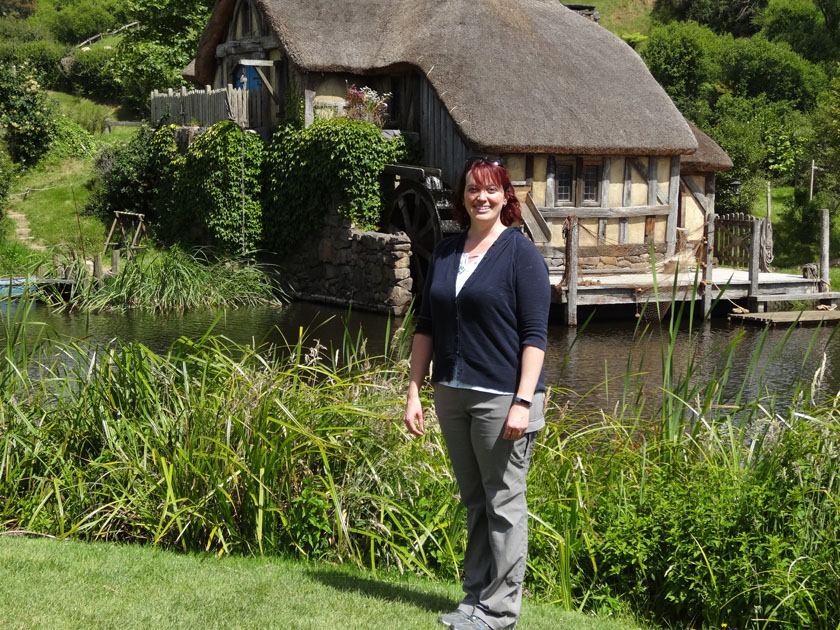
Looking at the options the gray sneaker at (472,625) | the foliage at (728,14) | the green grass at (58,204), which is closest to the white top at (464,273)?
the gray sneaker at (472,625)

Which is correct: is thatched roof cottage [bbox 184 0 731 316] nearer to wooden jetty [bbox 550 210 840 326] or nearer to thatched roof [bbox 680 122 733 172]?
thatched roof [bbox 680 122 733 172]

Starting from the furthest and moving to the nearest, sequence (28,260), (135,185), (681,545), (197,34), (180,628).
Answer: (197,34)
(135,185)
(28,260)
(681,545)
(180,628)

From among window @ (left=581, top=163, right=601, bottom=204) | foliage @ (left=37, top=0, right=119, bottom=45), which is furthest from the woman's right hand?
foliage @ (left=37, top=0, right=119, bottom=45)

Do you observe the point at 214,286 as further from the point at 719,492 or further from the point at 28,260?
the point at 719,492

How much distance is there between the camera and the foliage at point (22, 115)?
2703cm

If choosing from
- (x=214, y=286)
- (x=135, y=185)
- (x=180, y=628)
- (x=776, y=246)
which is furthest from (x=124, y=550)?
(x=776, y=246)

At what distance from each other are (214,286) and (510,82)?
21.1 feet

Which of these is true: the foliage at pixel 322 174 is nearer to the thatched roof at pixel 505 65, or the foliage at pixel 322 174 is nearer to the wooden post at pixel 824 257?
the thatched roof at pixel 505 65

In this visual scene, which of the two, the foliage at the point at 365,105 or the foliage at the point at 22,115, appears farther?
the foliage at the point at 22,115

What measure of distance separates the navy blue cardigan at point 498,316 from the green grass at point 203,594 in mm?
1080

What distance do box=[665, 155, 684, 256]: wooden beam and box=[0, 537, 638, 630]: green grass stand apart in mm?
16479

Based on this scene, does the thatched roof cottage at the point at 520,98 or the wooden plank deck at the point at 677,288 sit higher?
the thatched roof cottage at the point at 520,98

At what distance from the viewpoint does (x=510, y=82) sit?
61.7ft

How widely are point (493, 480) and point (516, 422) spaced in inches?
12.1
